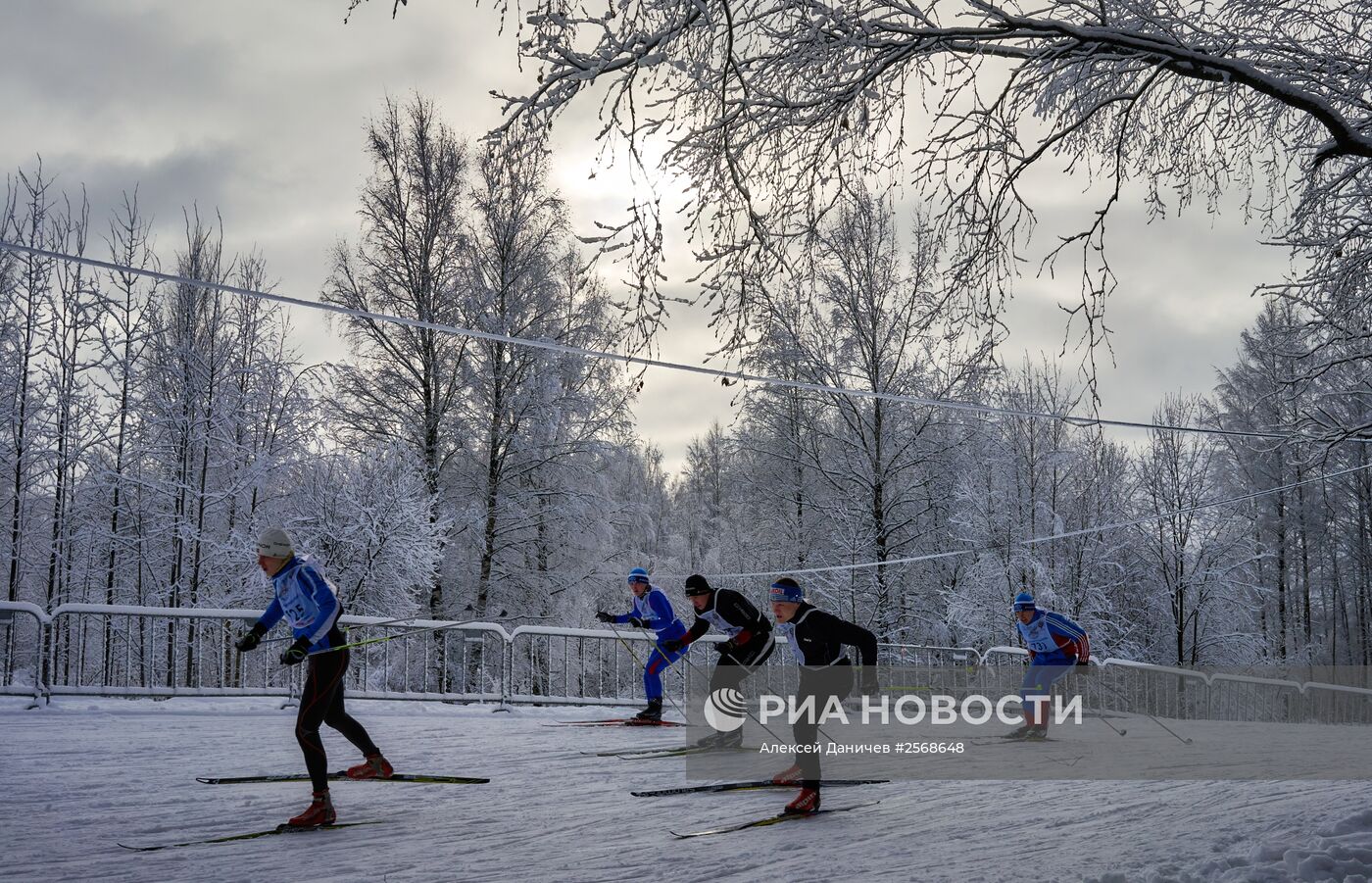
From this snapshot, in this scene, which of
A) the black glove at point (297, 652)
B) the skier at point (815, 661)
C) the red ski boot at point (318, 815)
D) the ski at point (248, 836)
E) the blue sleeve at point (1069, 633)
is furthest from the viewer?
the blue sleeve at point (1069, 633)

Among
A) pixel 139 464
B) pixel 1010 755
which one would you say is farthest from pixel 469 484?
pixel 1010 755

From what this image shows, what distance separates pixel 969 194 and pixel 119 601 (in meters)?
26.8

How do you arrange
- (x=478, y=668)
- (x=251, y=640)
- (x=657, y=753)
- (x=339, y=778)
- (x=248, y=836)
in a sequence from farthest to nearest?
1. (x=478, y=668)
2. (x=657, y=753)
3. (x=339, y=778)
4. (x=251, y=640)
5. (x=248, y=836)

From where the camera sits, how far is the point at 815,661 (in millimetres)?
7605

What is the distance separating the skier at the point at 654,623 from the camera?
42.0 feet

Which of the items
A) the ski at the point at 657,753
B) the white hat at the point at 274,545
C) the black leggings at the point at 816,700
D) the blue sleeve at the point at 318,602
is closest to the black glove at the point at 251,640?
the blue sleeve at the point at 318,602

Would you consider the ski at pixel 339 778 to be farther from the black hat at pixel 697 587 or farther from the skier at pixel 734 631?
the black hat at pixel 697 587

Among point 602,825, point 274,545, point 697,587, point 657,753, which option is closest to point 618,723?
point 657,753

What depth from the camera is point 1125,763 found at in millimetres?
10516

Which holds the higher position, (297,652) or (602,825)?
(297,652)

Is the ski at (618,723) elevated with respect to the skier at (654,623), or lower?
lower

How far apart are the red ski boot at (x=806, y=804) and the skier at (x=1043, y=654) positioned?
6553 mm

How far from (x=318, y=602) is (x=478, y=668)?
1523 centimetres

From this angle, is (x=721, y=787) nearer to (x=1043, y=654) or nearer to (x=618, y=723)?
(x=618, y=723)
